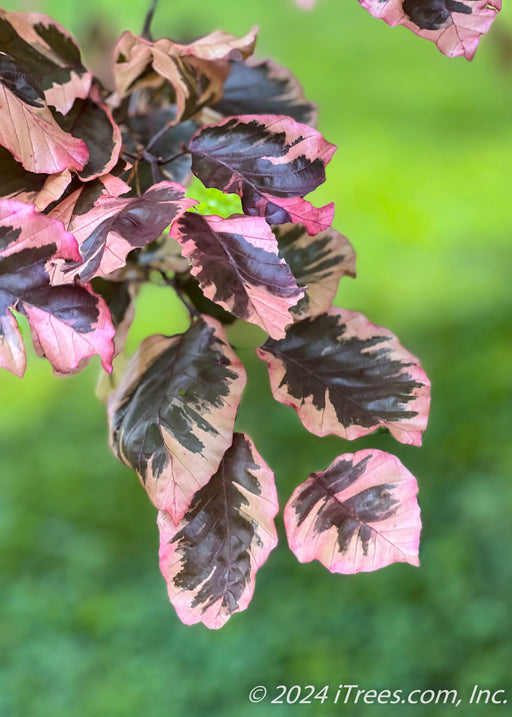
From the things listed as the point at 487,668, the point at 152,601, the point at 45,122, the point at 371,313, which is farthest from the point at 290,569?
the point at 45,122

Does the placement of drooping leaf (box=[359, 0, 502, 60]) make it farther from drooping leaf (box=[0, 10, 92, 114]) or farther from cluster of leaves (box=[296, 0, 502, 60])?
drooping leaf (box=[0, 10, 92, 114])

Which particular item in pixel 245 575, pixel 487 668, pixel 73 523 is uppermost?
pixel 245 575

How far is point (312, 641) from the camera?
159cm

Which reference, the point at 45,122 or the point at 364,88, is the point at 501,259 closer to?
the point at 364,88

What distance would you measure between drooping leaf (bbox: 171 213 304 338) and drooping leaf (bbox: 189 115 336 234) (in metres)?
0.03

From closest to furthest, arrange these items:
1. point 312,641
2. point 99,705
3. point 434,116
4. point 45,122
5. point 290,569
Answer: point 45,122 → point 99,705 → point 312,641 → point 290,569 → point 434,116

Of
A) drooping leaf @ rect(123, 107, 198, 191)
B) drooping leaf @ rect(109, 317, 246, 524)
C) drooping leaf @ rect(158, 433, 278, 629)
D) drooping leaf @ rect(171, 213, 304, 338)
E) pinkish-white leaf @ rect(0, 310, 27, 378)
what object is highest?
drooping leaf @ rect(171, 213, 304, 338)

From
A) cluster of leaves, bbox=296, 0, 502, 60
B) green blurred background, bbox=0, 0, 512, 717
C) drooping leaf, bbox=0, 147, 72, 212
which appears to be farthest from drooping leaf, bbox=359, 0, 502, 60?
green blurred background, bbox=0, 0, 512, 717

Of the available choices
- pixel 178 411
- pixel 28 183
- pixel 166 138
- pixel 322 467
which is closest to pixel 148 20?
pixel 166 138

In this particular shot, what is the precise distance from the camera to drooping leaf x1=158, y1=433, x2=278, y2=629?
498 mm

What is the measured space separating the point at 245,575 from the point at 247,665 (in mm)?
1170

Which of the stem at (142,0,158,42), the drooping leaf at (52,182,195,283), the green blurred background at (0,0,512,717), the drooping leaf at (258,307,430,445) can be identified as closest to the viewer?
the drooping leaf at (52,182,195,283)

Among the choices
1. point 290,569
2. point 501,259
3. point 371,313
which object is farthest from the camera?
point 501,259

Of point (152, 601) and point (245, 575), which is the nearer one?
point (245, 575)
